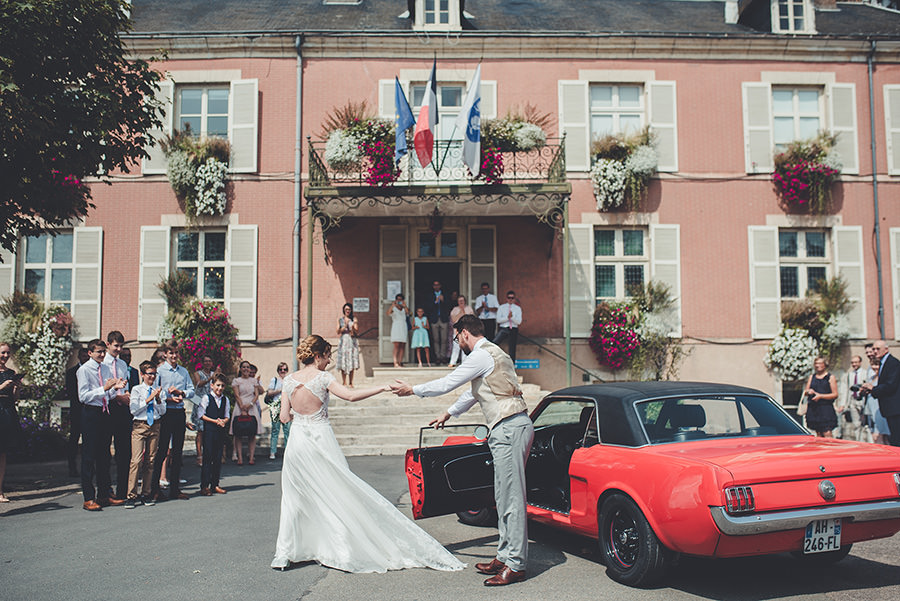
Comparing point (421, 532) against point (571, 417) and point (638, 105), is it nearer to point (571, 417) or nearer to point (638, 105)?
point (571, 417)

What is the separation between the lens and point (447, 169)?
14664 millimetres

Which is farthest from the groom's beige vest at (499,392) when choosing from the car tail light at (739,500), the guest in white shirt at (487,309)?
the guest in white shirt at (487,309)

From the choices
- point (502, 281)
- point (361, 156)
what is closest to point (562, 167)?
point (502, 281)

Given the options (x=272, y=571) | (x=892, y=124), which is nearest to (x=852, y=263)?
(x=892, y=124)

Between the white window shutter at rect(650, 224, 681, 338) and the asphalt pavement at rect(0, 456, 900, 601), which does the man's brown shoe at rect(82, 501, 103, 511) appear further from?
the white window shutter at rect(650, 224, 681, 338)

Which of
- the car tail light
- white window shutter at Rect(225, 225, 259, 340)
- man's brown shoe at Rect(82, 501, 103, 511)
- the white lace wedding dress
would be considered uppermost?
white window shutter at Rect(225, 225, 259, 340)

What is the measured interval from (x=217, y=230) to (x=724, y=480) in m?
13.5

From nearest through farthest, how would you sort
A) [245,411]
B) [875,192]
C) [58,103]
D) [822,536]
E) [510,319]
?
[822,536], [58,103], [245,411], [510,319], [875,192]

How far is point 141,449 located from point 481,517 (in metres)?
3.98

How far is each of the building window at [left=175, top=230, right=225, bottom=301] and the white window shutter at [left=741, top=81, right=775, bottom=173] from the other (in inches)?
462

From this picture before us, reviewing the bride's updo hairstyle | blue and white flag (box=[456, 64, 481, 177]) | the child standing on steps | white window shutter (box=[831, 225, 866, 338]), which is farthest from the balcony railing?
the bride's updo hairstyle

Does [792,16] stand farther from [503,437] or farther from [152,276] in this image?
[503,437]

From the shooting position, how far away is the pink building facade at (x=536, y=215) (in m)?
15.3

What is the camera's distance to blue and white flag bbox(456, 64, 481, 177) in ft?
42.9
